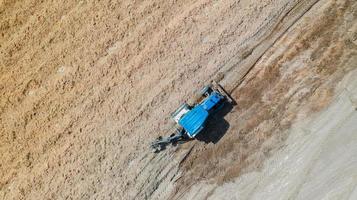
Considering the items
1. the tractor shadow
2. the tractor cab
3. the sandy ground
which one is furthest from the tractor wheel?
the tractor shadow

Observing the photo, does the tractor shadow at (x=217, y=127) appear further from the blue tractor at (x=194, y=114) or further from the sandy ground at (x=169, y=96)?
the blue tractor at (x=194, y=114)

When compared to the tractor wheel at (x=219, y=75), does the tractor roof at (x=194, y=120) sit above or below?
below

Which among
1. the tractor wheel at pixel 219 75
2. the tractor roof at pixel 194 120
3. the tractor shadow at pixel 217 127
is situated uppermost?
the tractor wheel at pixel 219 75

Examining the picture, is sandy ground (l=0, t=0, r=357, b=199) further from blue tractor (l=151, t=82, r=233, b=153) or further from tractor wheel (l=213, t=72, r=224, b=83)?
blue tractor (l=151, t=82, r=233, b=153)

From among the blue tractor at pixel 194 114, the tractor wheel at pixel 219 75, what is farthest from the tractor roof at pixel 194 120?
the tractor wheel at pixel 219 75

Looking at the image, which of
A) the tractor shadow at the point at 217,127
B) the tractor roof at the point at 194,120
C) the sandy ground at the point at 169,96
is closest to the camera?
the tractor roof at the point at 194,120
